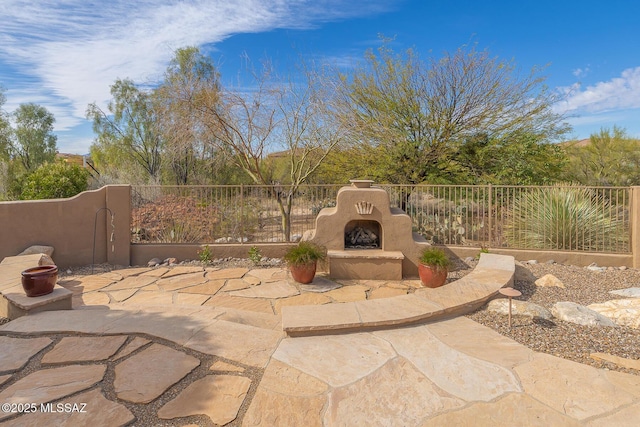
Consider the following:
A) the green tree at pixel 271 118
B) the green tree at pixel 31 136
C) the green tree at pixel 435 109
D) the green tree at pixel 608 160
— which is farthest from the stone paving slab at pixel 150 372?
the green tree at pixel 31 136

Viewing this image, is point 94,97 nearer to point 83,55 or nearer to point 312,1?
point 83,55

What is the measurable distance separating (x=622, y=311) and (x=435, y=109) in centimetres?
969

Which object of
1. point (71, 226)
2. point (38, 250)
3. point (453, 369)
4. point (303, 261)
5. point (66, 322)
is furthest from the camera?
point (71, 226)

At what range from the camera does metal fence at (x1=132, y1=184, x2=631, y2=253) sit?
7008 millimetres

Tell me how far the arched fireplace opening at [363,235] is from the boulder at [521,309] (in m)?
2.89

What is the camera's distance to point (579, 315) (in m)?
3.46

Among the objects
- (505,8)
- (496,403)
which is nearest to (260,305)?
(496,403)

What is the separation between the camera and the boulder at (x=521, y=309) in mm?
3531

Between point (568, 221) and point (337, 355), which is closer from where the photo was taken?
point (337, 355)

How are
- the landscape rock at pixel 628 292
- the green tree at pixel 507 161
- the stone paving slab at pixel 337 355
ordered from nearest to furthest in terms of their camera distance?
the stone paving slab at pixel 337 355 < the landscape rock at pixel 628 292 < the green tree at pixel 507 161

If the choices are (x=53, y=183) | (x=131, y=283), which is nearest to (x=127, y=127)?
(x=53, y=183)

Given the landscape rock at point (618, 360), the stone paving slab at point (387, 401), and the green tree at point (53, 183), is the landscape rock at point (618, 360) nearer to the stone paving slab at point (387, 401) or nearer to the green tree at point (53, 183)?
the stone paving slab at point (387, 401)

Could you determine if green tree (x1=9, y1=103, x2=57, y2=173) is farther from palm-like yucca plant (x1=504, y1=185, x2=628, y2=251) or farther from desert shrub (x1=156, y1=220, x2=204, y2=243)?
palm-like yucca plant (x1=504, y1=185, x2=628, y2=251)

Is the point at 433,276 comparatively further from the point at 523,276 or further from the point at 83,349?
the point at 83,349
